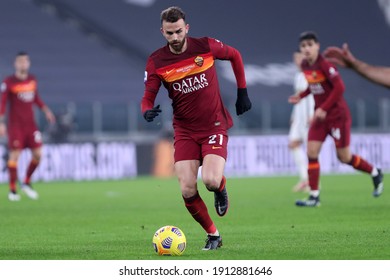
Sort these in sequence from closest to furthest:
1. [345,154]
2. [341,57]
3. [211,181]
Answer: [341,57]
[211,181]
[345,154]

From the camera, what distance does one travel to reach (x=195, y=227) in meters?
12.4

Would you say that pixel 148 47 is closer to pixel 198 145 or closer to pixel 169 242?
pixel 198 145

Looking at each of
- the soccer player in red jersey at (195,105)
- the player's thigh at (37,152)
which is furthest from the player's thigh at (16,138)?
the soccer player in red jersey at (195,105)

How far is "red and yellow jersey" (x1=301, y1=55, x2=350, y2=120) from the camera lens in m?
14.9

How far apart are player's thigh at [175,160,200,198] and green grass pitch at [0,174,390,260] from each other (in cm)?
53

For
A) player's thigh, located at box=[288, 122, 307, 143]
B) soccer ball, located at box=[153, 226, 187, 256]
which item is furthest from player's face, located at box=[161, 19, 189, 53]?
player's thigh, located at box=[288, 122, 307, 143]

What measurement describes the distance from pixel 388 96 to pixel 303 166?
1681 centimetres

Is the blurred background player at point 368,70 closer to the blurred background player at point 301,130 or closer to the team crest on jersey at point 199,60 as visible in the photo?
the team crest on jersey at point 199,60

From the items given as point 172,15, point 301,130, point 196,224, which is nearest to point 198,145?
point 172,15

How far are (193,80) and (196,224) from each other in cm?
354

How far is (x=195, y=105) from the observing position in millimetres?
9773

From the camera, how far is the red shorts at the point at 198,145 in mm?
9742
